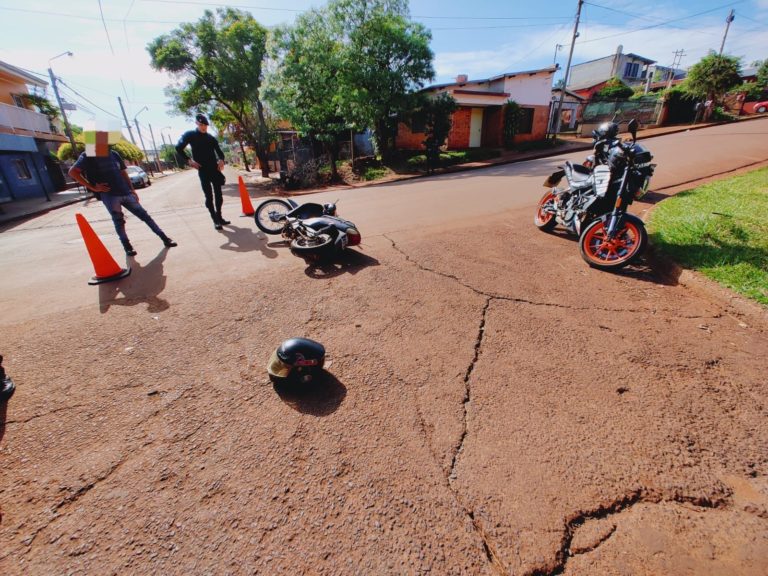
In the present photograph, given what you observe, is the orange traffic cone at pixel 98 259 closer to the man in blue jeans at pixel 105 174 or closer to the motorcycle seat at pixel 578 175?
the man in blue jeans at pixel 105 174

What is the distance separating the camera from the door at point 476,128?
74.8 feet

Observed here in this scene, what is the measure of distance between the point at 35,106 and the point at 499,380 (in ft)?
110

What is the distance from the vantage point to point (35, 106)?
2222 cm

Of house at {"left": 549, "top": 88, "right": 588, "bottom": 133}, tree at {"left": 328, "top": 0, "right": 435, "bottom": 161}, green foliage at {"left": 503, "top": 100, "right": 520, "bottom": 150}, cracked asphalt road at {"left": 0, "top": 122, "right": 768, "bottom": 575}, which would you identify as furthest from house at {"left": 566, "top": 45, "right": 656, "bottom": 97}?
cracked asphalt road at {"left": 0, "top": 122, "right": 768, "bottom": 575}

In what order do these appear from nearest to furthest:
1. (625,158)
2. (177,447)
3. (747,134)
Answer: (177,447)
(625,158)
(747,134)

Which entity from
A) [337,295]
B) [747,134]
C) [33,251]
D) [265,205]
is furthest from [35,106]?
[747,134]

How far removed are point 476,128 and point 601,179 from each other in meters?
21.2

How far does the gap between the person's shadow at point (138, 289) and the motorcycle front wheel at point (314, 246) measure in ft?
5.49

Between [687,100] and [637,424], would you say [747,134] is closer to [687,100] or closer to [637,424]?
[687,100]

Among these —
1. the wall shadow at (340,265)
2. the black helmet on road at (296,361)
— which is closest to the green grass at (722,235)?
the wall shadow at (340,265)

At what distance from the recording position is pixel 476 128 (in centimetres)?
2328

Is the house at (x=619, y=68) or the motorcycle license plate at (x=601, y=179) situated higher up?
the house at (x=619, y=68)

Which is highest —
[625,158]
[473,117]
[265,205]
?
[473,117]

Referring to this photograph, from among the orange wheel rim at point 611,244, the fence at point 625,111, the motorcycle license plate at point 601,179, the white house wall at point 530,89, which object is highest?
the white house wall at point 530,89
